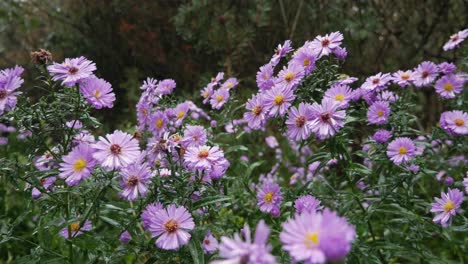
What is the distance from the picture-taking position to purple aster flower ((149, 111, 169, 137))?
1898 mm

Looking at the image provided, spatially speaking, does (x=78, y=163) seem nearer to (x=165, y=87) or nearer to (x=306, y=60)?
(x=165, y=87)

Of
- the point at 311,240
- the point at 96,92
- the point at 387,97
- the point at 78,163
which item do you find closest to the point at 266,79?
the point at 387,97

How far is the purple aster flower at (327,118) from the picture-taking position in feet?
4.80

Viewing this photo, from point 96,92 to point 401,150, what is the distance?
3.85ft

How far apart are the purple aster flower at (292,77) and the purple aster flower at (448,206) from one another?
2.41ft

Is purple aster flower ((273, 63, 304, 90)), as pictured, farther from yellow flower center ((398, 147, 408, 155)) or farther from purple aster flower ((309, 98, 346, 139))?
yellow flower center ((398, 147, 408, 155))

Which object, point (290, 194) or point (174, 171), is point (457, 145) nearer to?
point (290, 194)

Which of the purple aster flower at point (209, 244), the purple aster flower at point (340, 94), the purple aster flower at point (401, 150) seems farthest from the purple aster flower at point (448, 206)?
the purple aster flower at point (209, 244)

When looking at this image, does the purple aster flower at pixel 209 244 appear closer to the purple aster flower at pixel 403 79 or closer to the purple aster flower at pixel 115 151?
the purple aster flower at pixel 115 151

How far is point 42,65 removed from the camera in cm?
159

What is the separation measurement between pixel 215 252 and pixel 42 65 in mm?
890

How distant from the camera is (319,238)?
28.0 inches

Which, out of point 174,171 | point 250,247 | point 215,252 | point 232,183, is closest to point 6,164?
point 174,171

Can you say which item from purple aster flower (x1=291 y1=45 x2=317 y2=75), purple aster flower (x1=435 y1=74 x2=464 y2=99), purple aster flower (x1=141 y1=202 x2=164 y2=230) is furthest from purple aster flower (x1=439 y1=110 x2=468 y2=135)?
→ purple aster flower (x1=141 y1=202 x2=164 y2=230)
